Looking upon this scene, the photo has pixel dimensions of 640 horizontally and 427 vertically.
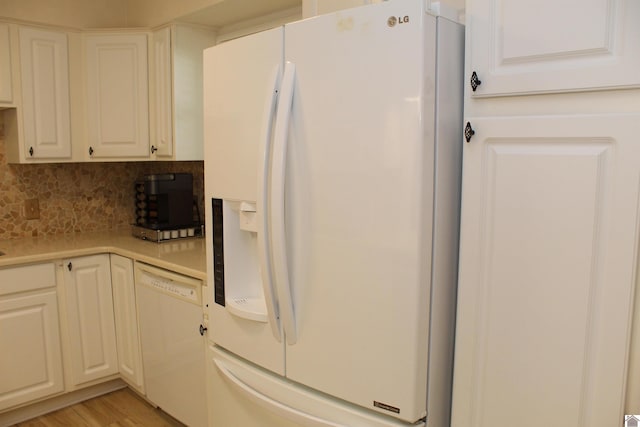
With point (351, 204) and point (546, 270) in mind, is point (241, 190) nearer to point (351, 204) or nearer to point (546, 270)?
point (351, 204)

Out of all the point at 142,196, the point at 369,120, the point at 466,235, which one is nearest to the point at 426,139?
the point at 369,120

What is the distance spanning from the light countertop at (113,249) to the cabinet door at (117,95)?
0.53 m

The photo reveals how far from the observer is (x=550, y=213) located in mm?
1134

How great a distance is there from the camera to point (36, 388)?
8.76 feet

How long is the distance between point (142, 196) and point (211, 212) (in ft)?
5.09

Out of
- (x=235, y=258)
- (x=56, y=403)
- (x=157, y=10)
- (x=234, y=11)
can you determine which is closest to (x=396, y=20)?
(x=235, y=258)

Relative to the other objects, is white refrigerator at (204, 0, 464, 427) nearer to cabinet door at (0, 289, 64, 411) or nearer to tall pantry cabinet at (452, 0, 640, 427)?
tall pantry cabinet at (452, 0, 640, 427)

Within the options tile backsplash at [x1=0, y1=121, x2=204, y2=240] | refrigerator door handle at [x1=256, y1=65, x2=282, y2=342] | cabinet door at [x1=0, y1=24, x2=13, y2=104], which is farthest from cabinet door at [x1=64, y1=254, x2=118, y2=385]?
refrigerator door handle at [x1=256, y1=65, x2=282, y2=342]

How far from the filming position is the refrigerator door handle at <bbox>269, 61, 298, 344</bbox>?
4.47ft

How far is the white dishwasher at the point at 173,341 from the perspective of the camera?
2.29 meters

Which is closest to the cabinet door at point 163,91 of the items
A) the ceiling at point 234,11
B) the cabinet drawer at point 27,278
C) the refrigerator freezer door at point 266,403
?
the ceiling at point 234,11

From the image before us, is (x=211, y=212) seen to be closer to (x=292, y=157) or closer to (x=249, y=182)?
(x=249, y=182)

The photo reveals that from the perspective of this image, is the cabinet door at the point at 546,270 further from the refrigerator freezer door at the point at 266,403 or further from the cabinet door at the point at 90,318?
the cabinet door at the point at 90,318

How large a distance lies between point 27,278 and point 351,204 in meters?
2.07
